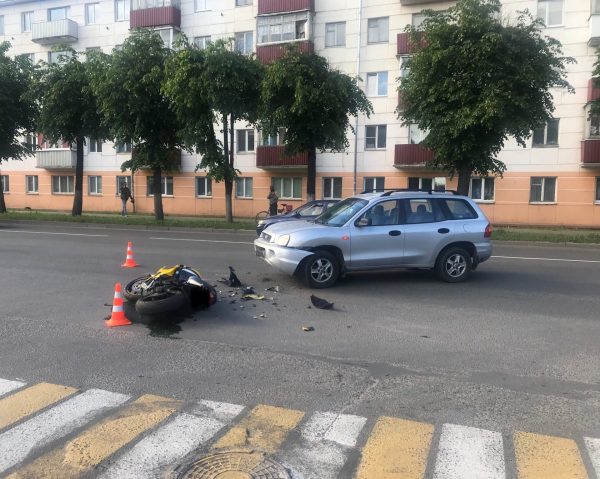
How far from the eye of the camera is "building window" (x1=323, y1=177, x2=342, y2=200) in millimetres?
30766

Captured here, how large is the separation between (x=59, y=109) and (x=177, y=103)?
6863mm

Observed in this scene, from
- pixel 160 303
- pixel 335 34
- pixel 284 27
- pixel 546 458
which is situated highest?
pixel 284 27

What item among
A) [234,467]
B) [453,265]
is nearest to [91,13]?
[453,265]

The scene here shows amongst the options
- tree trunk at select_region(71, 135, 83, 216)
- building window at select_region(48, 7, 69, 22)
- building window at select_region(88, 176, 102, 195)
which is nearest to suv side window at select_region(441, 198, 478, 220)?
tree trunk at select_region(71, 135, 83, 216)

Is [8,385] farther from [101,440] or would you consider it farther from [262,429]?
[262,429]

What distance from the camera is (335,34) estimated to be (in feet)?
98.6

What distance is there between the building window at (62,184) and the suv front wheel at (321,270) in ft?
108

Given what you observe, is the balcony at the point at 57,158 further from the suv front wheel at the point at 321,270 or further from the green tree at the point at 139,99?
the suv front wheel at the point at 321,270

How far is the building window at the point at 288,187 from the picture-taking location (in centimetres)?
3150

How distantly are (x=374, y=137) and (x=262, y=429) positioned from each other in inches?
1068

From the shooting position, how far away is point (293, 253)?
900 cm

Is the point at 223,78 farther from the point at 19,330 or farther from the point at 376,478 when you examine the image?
Result: the point at 376,478

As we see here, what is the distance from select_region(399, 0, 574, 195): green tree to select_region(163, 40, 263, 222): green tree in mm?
6278

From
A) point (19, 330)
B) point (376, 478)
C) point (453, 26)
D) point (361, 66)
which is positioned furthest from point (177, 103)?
point (376, 478)
